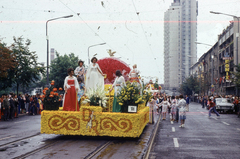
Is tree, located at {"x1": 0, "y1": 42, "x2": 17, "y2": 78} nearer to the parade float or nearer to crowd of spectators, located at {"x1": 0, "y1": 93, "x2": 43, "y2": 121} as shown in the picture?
crowd of spectators, located at {"x1": 0, "y1": 93, "x2": 43, "y2": 121}

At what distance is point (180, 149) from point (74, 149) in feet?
10.8

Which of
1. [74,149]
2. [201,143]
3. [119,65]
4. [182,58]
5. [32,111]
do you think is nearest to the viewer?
[74,149]

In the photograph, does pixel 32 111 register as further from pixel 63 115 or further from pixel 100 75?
pixel 63 115

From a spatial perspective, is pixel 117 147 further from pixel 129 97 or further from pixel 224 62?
pixel 224 62

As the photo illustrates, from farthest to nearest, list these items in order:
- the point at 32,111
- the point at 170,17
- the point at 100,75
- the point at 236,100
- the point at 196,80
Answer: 1. the point at 170,17
2. the point at 196,80
3. the point at 236,100
4. the point at 32,111
5. the point at 100,75

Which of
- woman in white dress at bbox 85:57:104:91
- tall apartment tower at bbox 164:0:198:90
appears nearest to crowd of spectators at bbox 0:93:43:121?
woman in white dress at bbox 85:57:104:91

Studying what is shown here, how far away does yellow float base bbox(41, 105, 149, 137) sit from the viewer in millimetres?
10953

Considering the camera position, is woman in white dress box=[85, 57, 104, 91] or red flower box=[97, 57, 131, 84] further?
red flower box=[97, 57, 131, 84]

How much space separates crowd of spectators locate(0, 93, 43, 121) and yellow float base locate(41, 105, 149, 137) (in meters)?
12.3

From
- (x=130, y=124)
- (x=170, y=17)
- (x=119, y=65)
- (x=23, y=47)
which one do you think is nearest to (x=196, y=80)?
(x=170, y=17)

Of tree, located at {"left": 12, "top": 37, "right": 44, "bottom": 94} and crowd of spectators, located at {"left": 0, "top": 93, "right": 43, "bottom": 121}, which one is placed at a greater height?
tree, located at {"left": 12, "top": 37, "right": 44, "bottom": 94}

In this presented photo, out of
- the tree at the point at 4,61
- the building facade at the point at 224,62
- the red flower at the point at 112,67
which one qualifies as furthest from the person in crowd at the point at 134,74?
the building facade at the point at 224,62

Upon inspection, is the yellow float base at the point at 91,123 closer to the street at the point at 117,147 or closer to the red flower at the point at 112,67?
the street at the point at 117,147

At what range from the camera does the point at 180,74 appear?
14350 cm
